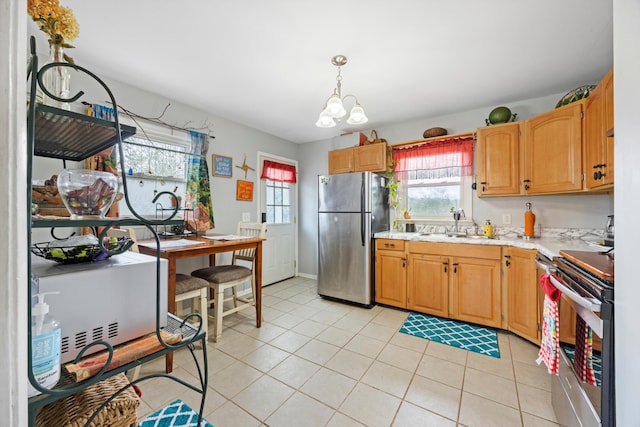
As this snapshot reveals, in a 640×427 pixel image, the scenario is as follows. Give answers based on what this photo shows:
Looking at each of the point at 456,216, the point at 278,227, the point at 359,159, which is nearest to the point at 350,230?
the point at 359,159

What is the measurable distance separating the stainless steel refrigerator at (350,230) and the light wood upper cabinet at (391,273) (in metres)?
0.10

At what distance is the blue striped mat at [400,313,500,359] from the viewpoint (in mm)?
2246

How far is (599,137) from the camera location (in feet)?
6.37

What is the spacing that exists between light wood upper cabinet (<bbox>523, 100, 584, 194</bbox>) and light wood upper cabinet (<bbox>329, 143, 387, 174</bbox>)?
59.2 inches

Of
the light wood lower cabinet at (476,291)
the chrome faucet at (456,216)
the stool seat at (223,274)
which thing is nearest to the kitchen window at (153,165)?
the stool seat at (223,274)

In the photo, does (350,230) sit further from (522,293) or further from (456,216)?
(522,293)

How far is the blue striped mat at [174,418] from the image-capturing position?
1436 mm

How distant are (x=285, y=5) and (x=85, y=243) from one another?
164cm

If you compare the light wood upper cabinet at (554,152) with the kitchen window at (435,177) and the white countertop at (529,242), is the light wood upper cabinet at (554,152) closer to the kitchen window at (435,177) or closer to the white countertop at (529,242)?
the white countertop at (529,242)

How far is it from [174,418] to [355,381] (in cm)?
112

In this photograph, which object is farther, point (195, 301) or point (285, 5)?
point (195, 301)
